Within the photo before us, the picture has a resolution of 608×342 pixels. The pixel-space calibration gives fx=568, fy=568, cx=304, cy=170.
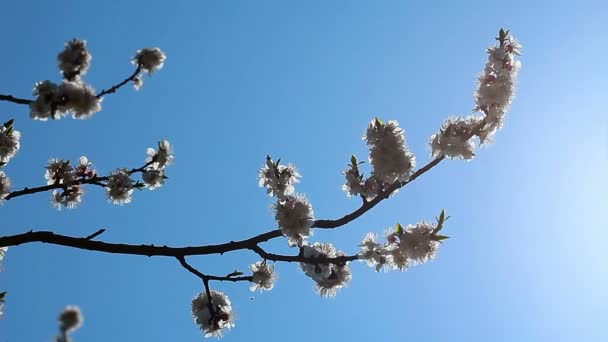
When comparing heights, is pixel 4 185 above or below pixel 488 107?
above

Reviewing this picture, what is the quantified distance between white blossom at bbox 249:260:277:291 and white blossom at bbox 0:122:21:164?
370 centimetres

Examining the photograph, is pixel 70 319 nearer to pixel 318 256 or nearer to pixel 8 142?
pixel 318 256

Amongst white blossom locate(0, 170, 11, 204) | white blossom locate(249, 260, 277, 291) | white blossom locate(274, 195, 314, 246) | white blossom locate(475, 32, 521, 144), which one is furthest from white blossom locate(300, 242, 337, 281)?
white blossom locate(0, 170, 11, 204)

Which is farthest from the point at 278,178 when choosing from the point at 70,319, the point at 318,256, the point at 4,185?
the point at 70,319

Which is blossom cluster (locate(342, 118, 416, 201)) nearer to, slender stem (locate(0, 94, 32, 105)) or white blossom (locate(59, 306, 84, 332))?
Result: slender stem (locate(0, 94, 32, 105))

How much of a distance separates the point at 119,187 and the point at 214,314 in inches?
91.2

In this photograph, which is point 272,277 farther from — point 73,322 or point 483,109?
point 73,322

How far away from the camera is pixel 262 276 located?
7.09 meters

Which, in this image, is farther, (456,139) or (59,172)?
(59,172)

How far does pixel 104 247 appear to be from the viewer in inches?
245

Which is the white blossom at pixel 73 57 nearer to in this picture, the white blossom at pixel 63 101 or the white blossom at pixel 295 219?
the white blossom at pixel 63 101

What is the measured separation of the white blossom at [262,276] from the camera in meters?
7.09

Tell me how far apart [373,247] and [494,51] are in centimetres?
310

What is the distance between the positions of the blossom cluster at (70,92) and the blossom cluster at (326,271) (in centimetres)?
279
